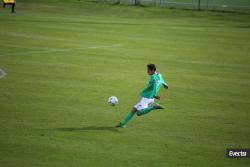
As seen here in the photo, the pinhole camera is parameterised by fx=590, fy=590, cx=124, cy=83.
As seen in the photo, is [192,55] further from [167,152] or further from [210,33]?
[167,152]

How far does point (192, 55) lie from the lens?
27141 mm

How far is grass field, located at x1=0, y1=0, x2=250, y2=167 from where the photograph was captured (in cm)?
1315

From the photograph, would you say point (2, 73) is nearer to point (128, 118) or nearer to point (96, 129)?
point (96, 129)

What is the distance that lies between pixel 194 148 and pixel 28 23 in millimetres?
24830

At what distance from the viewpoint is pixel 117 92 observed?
763 inches

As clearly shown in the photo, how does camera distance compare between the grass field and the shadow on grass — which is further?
the shadow on grass

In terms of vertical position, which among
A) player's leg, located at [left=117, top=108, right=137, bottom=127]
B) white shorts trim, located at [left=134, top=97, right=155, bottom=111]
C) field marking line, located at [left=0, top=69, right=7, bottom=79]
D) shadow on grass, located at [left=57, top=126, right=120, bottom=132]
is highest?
white shorts trim, located at [left=134, top=97, right=155, bottom=111]

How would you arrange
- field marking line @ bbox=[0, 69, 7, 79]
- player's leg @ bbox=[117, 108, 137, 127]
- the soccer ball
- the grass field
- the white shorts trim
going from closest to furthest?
the grass field → the white shorts trim → player's leg @ bbox=[117, 108, 137, 127] → the soccer ball → field marking line @ bbox=[0, 69, 7, 79]

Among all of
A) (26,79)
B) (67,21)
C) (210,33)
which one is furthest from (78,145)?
(67,21)

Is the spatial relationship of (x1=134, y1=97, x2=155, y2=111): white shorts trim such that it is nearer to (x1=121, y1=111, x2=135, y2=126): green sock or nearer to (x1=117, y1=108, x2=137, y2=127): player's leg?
(x1=117, y1=108, x2=137, y2=127): player's leg

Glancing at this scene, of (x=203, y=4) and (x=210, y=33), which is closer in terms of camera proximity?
(x=210, y=33)

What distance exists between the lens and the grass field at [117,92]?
13148 mm

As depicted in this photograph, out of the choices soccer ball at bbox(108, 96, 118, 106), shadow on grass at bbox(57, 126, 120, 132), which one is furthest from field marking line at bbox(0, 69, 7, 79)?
shadow on grass at bbox(57, 126, 120, 132)

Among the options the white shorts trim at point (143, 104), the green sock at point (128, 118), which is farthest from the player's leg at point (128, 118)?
the white shorts trim at point (143, 104)
